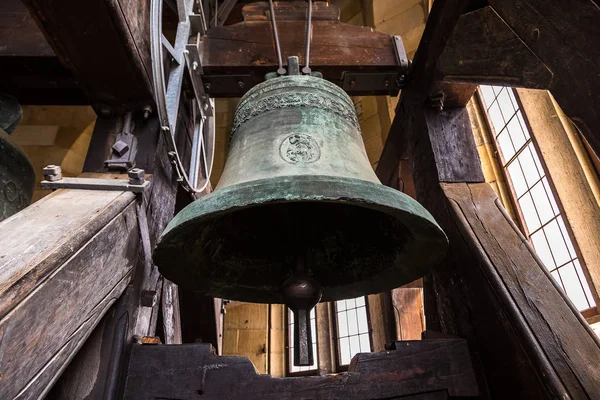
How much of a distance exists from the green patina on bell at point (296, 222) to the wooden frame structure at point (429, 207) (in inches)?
7.3

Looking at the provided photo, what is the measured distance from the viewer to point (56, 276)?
0.94 m

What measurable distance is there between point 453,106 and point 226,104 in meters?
4.76

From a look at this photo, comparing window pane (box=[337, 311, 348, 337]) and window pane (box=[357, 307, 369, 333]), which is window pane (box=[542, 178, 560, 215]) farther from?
window pane (box=[337, 311, 348, 337])

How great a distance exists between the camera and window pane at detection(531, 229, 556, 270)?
3.84 m

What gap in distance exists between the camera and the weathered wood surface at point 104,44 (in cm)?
126

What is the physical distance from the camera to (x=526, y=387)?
1.12m

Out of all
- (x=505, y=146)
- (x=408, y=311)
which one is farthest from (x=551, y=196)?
(x=408, y=311)

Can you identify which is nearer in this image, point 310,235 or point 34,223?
point 34,223

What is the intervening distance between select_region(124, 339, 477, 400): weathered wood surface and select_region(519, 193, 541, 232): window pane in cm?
331

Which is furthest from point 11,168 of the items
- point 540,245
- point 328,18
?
point 540,245

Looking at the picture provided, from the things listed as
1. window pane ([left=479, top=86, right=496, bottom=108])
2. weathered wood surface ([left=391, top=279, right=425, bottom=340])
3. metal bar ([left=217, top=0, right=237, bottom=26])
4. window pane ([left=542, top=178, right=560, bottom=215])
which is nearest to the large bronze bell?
weathered wood surface ([left=391, top=279, right=425, bottom=340])

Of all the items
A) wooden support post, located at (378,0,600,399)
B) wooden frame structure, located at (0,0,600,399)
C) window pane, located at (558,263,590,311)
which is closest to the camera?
wooden frame structure, located at (0,0,600,399)

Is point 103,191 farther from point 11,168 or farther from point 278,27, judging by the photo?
point 278,27

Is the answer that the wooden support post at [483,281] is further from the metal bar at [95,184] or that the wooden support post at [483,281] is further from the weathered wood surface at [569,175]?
the weathered wood surface at [569,175]
